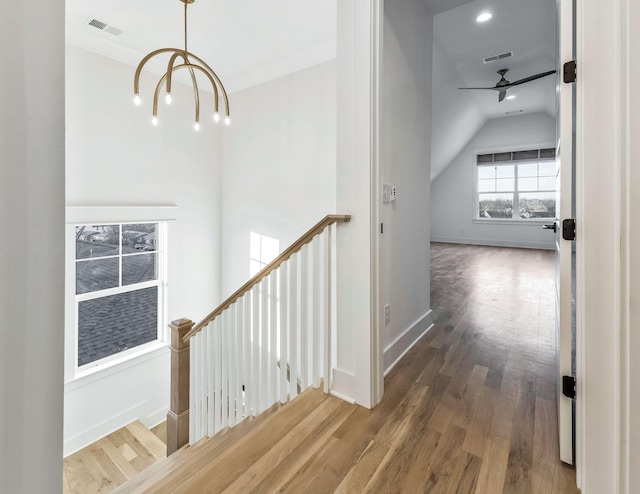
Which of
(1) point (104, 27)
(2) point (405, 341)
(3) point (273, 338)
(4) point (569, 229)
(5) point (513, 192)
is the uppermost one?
(1) point (104, 27)

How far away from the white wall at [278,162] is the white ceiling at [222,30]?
0.92 feet

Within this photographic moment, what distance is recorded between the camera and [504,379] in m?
2.01

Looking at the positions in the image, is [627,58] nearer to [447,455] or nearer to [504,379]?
[447,455]

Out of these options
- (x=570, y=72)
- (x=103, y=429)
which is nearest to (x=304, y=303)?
(x=570, y=72)

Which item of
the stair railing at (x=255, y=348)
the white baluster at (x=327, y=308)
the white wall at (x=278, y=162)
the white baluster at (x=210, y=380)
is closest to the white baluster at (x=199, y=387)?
the stair railing at (x=255, y=348)

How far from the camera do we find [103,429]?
12.1ft

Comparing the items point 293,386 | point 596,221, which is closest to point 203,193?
point 293,386

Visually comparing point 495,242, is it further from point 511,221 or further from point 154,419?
point 154,419

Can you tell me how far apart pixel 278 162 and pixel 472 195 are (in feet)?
22.0

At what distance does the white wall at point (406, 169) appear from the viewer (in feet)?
6.79

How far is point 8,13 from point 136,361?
4434mm

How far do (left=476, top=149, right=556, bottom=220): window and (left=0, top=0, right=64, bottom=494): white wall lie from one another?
932 centimetres

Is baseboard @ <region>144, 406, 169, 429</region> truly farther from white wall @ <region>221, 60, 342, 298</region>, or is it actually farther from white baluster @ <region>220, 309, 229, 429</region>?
white baluster @ <region>220, 309, 229, 429</region>

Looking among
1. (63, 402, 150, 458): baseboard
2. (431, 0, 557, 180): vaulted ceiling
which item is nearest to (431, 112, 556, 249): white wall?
(431, 0, 557, 180): vaulted ceiling
